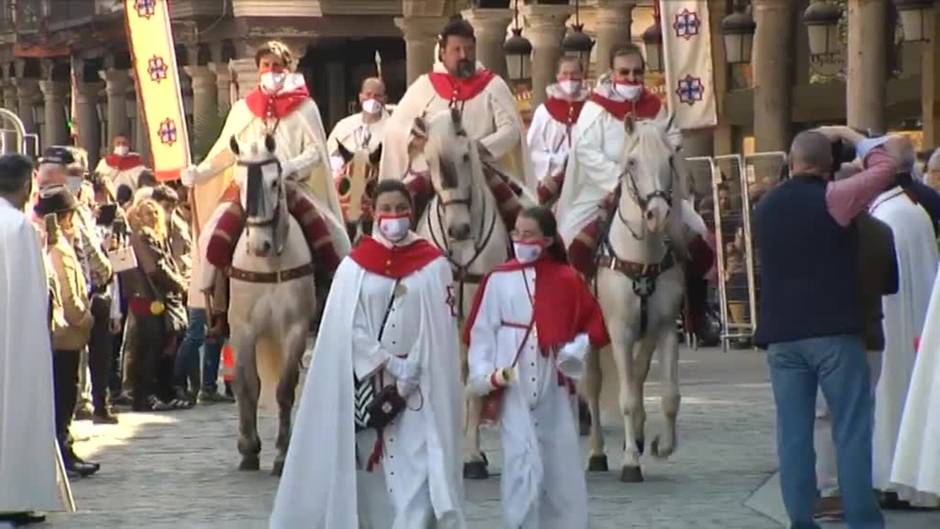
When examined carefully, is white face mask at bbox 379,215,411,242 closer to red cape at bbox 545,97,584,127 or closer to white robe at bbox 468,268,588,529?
white robe at bbox 468,268,588,529

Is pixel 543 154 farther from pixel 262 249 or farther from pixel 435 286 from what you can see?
pixel 435 286

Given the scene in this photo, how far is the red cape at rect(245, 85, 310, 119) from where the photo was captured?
17844 mm

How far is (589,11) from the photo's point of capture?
43.5 metres

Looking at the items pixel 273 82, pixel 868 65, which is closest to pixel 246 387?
pixel 273 82

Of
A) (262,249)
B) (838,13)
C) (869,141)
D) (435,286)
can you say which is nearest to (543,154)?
(262,249)

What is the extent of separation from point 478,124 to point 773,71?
597 inches

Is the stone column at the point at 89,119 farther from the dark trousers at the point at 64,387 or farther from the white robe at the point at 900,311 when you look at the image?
the white robe at the point at 900,311

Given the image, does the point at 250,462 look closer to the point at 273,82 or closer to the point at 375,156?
the point at 273,82

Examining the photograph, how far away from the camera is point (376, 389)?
12.5 metres

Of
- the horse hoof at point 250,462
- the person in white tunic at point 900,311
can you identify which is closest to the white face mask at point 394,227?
the person in white tunic at point 900,311

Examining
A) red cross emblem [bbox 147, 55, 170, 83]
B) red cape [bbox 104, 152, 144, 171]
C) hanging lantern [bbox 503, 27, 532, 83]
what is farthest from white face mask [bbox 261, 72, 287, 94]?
hanging lantern [bbox 503, 27, 532, 83]

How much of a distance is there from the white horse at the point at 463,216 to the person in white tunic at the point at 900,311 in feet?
7.90

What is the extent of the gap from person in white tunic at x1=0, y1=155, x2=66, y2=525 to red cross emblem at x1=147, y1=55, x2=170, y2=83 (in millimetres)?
8575

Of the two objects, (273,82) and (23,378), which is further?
(273,82)
